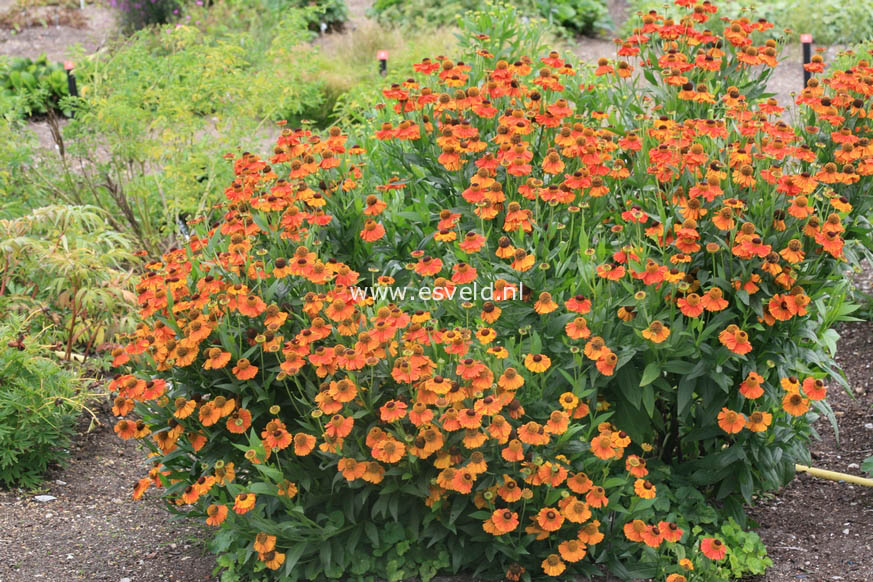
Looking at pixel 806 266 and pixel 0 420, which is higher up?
pixel 806 266

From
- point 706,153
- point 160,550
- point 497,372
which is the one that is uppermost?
point 706,153

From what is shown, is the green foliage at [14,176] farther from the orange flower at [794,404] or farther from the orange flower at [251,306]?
the orange flower at [794,404]

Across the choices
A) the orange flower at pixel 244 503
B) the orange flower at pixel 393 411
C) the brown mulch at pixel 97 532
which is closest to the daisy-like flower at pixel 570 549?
the orange flower at pixel 393 411

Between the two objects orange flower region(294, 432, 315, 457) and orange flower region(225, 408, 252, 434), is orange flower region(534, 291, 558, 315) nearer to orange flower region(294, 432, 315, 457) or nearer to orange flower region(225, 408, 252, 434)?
orange flower region(294, 432, 315, 457)

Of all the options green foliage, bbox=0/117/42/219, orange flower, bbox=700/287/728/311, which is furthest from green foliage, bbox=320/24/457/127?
orange flower, bbox=700/287/728/311

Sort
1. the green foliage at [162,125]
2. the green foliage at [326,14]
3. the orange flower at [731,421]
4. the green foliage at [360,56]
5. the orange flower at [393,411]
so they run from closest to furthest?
the orange flower at [393,411], the orange flower at [731,421], the green foliage at [162,125], the green foliage at [360,56], the green foliage at [326,14]

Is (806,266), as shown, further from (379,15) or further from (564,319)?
(379,15)

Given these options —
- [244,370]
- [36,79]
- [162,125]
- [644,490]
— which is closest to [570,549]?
[644,490]

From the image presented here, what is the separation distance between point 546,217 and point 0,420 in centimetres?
202

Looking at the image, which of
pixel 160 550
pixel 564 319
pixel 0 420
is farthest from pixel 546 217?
pixel 0 420

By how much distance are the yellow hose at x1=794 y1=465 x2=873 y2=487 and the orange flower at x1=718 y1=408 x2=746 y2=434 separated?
0.79 metres

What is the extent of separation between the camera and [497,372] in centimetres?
245

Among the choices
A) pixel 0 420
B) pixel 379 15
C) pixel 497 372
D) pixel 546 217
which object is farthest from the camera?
pixel 379 15

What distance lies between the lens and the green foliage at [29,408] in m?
3.38
